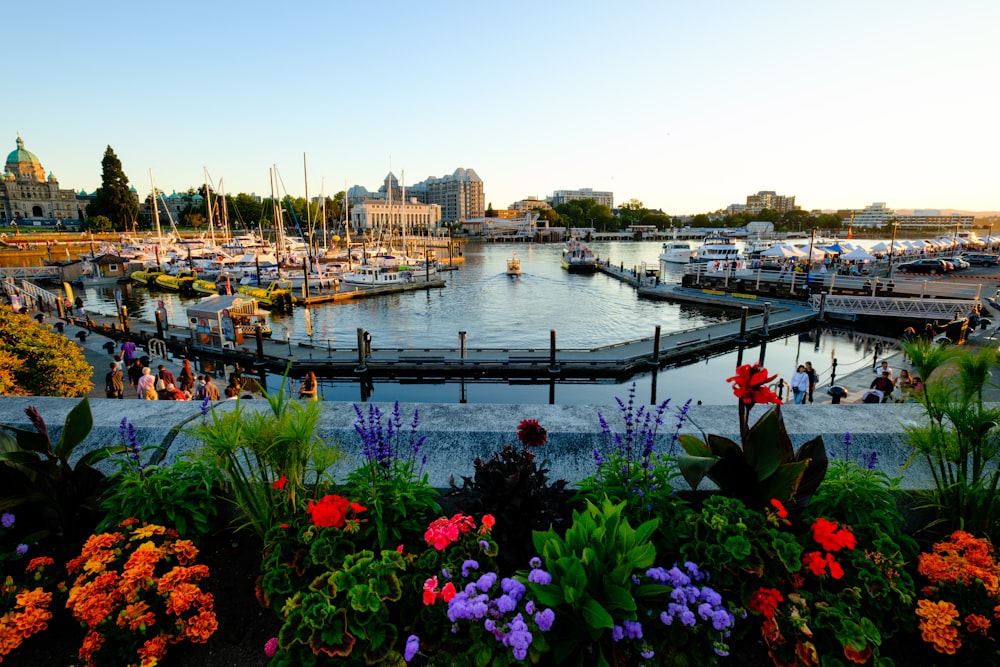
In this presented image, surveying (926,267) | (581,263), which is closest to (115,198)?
(581,263)

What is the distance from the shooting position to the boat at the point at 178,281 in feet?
159

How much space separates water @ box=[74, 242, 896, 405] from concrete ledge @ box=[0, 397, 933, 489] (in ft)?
51.8

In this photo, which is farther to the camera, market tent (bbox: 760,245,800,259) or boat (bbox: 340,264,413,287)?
boat (bbox: 340,264,413,287)

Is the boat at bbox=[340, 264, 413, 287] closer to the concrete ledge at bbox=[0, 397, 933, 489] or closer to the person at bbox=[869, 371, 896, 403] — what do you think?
the person at bbox=[869, 371, 896, 403]

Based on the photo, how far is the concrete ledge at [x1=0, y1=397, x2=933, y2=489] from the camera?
126 inches

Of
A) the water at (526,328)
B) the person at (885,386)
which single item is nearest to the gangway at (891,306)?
the water at (526,328)

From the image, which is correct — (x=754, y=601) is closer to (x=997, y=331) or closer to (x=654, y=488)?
(x=654, y=488)

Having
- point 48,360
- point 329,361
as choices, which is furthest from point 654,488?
point 329,361

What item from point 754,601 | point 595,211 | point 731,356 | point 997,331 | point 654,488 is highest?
point 595,211

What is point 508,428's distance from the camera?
3348 millimetres

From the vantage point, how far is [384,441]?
2918mm

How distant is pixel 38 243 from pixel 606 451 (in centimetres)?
10173

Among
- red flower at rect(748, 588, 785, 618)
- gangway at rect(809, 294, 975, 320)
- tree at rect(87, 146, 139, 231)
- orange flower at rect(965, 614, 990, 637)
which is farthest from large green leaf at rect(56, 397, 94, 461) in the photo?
tree at rect(87, 146, 139, 231)

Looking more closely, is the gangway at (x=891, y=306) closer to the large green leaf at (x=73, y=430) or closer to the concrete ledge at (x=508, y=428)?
the concrete ledge at (x=508, y=428)
